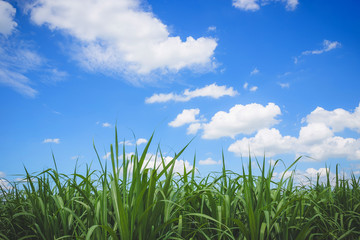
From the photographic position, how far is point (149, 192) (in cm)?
209

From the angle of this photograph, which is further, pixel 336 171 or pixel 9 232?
pixel 336 171

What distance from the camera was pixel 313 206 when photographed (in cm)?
289

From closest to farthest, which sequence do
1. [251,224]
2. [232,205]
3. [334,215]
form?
1. [251,224]
2. [232,205]
3. [334,215]

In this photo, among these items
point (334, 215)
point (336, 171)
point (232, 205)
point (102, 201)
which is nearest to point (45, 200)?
point (102, 201)

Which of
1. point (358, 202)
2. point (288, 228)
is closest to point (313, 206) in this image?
point (288, 228)

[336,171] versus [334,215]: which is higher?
[336,171]

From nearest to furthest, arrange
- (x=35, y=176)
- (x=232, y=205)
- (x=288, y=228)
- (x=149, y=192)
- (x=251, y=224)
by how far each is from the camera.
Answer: (x=149, y=192)
(x=251, y=224)
(x=288, y=228)
(x=232, y=205)
(x=35, y=176)

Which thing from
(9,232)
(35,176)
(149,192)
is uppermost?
(35,176)

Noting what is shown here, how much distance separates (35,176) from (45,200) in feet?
1.25

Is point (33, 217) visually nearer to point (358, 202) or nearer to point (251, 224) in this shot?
point (251, 224)

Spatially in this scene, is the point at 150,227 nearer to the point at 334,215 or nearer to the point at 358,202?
the point at 334,215

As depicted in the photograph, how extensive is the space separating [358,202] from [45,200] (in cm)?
379

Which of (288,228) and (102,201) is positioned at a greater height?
(102,201)

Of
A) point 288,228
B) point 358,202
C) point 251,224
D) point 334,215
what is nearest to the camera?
point 251,224
